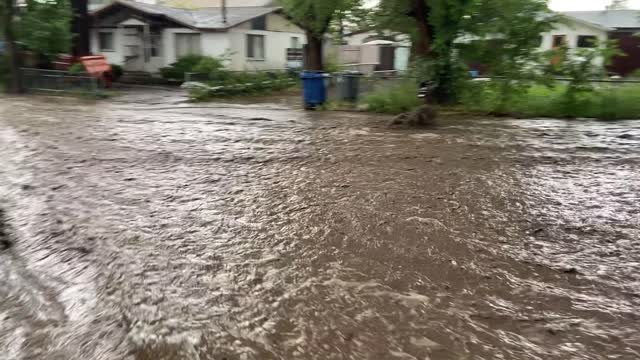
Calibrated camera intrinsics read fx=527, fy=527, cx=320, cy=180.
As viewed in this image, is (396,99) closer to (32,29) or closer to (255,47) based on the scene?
(32,29)

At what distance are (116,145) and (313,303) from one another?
7492mm

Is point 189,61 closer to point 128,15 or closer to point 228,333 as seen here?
point 128,15

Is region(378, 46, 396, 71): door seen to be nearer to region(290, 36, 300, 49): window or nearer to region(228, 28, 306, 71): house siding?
region(228, 28, 306, 71): house siding

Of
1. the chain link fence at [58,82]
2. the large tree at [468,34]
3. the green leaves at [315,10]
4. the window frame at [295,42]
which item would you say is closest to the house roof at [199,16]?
the window frame at [295,42]

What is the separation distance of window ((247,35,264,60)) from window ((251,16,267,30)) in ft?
1.56

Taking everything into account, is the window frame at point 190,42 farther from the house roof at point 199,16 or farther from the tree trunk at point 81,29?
the tree trunk at point 81,29

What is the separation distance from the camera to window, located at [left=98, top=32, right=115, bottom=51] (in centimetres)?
2902

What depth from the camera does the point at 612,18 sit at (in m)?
37.2

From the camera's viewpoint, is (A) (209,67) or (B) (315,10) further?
(A) (209,67)

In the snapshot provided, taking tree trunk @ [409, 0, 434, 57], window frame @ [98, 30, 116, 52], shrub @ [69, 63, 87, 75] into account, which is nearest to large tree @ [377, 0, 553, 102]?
tree trunk @ [409, 0, 434, 57]

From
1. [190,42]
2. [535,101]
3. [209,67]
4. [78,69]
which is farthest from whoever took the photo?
[190,42]

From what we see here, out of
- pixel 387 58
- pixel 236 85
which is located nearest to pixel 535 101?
pixel 236 85

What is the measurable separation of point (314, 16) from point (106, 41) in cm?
1462

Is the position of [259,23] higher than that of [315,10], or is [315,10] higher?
[259,23]
